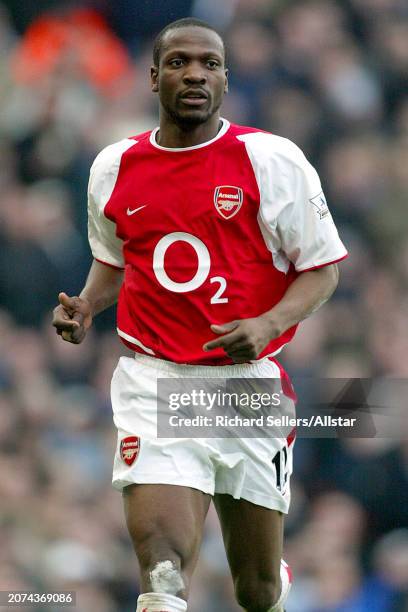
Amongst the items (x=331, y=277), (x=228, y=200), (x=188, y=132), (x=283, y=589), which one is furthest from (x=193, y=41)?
(x=283, y=589)

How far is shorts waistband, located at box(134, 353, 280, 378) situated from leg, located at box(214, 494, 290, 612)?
0.47 metres

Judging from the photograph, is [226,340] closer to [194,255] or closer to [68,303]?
[194,255]

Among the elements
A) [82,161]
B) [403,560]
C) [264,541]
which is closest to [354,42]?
[82,161]

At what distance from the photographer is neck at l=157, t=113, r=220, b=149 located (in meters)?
4.99

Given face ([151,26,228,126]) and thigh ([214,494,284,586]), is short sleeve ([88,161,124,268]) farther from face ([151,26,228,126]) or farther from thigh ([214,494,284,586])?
thigh ([214,494,284,586])

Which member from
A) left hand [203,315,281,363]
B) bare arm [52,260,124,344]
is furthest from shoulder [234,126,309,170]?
bare arm [52,260,124,344]

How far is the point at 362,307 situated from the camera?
8328 millimetres

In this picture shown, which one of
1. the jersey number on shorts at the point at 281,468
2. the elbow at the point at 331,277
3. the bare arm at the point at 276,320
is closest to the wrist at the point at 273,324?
the bare arm at the point at 276,320

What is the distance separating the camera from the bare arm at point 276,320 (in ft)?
14.6

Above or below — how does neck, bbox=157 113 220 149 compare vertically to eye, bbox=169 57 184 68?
below

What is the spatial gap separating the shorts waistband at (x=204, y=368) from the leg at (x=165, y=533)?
47 cm

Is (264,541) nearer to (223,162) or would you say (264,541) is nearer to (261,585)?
(261,585)

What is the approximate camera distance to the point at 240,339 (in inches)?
175

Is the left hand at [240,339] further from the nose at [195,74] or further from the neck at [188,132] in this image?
the nose at [195,74]
